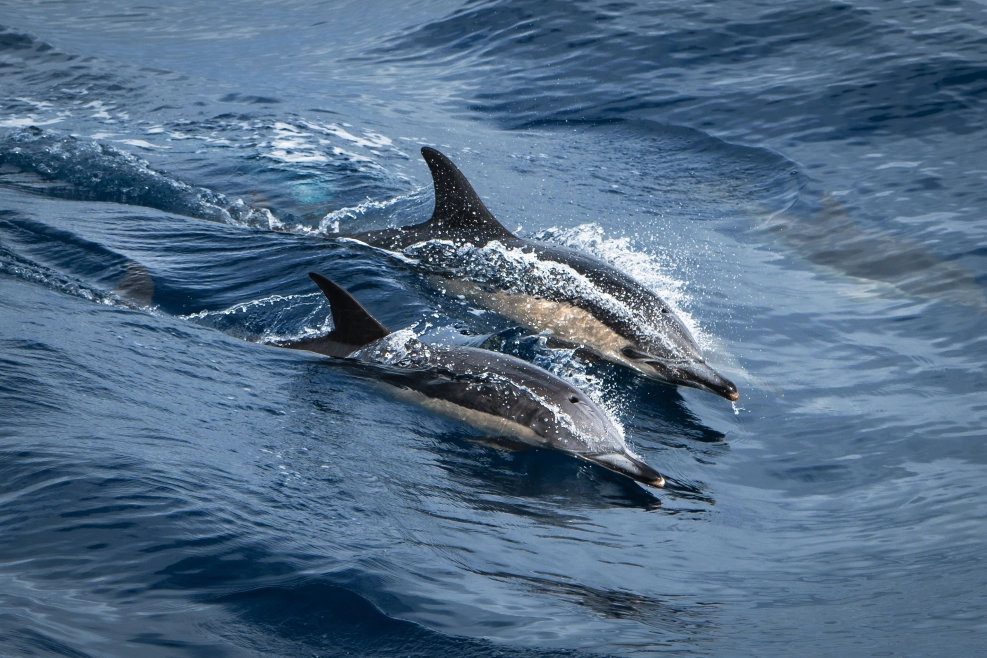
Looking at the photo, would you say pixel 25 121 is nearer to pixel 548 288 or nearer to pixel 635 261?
pixel 635 261

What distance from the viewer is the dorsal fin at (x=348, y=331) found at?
26.6 feet

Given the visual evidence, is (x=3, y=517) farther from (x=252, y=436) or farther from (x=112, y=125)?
(x=112, y=125)

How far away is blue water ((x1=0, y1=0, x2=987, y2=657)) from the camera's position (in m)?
5.24

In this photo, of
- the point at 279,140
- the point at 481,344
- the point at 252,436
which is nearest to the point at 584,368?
the point at 481,344

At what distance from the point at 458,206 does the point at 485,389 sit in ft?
11.3

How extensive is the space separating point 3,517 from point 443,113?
525 inches

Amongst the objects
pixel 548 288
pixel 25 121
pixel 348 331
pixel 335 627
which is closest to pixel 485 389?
pixel 348 331

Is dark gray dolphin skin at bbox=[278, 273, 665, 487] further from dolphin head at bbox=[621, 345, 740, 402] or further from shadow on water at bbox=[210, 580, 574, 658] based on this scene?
shadow on water at bbox=[210, 580, 574, 658]

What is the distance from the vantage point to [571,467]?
6.99 meters

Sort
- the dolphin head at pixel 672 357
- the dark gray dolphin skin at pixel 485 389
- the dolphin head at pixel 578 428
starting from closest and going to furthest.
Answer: the dolphin head at pixel 578 428
the dark gray dolphin skin at pixel 485 389
the dolphin head at pixel 672 357

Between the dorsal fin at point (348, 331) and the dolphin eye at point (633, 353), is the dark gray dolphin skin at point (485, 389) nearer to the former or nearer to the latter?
the dorsal fin at point (348, 331)

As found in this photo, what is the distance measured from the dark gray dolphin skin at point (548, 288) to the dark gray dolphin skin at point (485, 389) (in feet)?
5.01

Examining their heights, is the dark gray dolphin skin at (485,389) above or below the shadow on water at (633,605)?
above

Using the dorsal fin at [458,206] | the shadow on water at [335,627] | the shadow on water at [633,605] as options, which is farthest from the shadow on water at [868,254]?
the shadow on water at [335,627]
